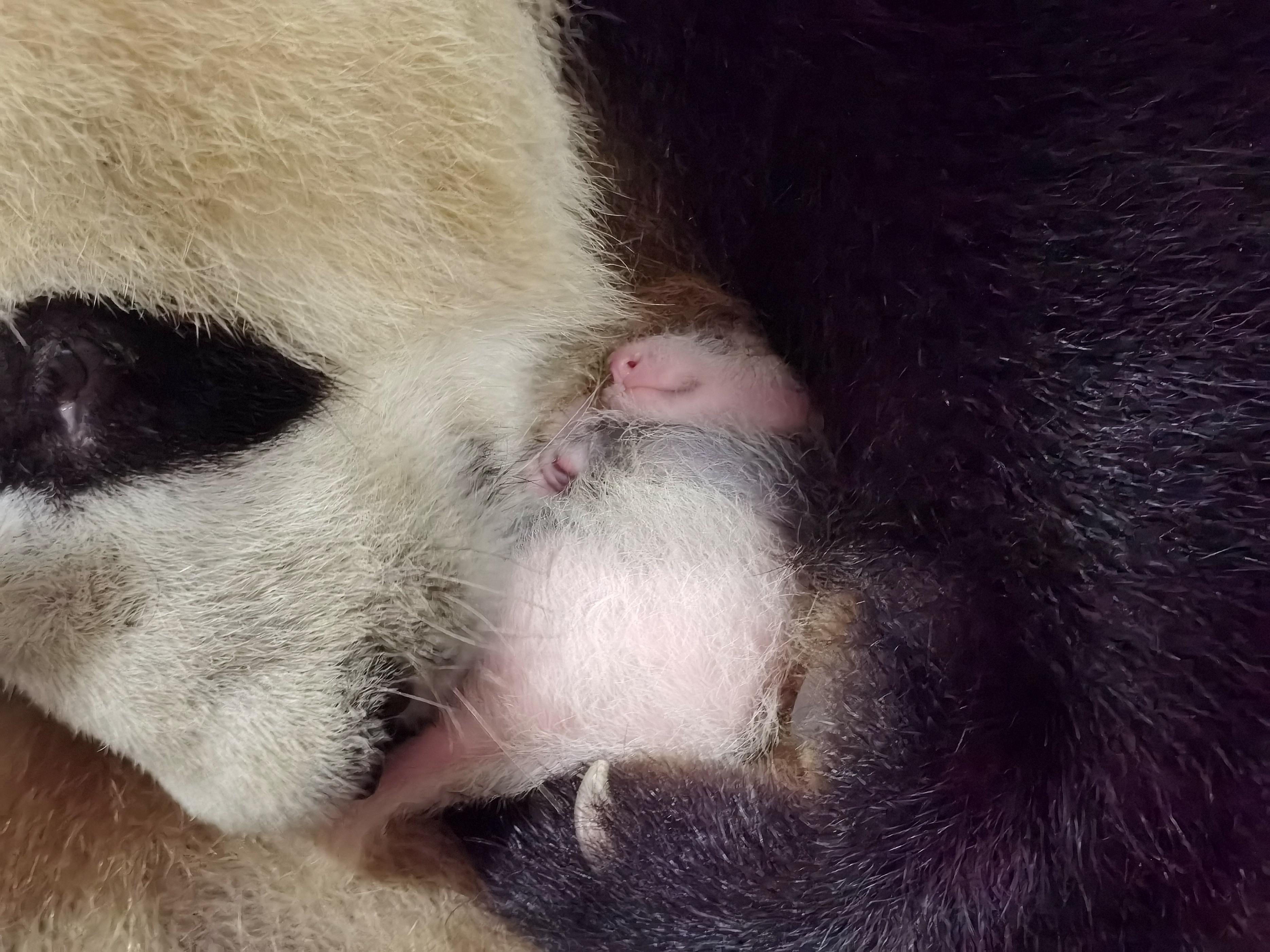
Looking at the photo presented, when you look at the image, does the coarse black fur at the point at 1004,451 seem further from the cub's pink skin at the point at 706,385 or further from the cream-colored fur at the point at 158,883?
the cream-colored fur at the point at 158,883

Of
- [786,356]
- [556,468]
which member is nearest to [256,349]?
[556,468]

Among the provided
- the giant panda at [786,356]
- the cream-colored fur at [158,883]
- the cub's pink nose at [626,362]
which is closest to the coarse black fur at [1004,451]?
the giant panda at [786,356]

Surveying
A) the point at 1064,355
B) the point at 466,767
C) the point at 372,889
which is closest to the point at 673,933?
the point at 466,767

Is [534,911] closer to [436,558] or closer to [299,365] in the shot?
[436,558]

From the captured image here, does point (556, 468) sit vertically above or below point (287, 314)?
below

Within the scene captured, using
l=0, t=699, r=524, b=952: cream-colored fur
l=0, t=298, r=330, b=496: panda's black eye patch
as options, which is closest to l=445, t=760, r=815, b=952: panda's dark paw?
l=0, t=699, r=524, b=952: cream-colored fur

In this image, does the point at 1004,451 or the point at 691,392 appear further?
the point at 691,392

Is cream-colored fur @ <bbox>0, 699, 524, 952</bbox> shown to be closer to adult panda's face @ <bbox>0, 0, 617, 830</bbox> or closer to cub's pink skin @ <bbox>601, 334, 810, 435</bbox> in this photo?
adult panda's face @ <bbox>0, 0, 617, 830</bbox>

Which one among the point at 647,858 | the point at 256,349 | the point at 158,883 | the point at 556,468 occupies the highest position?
the point at 256,349

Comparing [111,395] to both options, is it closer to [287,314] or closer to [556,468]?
[287,314]
